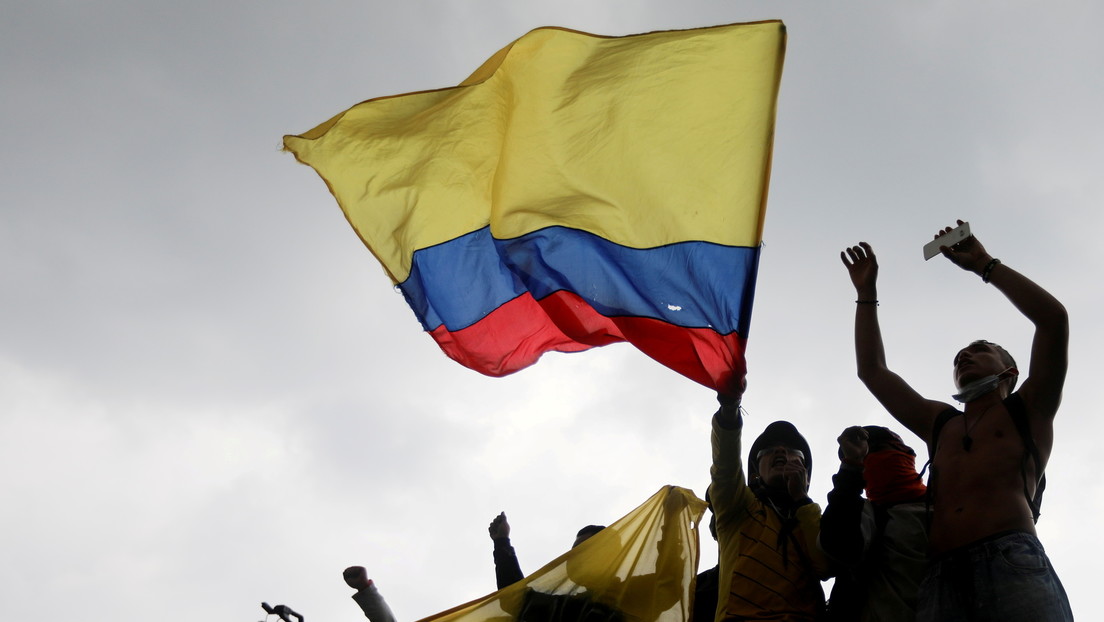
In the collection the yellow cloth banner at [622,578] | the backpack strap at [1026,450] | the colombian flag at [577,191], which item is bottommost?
the backpack strap at [1026,450]

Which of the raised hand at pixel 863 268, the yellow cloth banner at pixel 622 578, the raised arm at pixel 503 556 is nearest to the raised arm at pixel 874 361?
the raised hand at pixel 863 268

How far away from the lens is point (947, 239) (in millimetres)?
4664

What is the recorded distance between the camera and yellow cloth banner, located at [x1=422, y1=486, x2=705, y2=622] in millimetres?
5551

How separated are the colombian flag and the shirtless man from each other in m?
1.09

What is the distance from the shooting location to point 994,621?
3836 mm

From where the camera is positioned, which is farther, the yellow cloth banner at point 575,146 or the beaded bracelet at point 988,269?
the yellow cloth banner at point 575,146

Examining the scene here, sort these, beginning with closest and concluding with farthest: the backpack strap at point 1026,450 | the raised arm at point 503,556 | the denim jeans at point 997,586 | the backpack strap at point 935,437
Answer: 1. the denim jeans at point 997,586
2. the backpack strap at point 1026,450
3. the backpack strap at point 935,437
4. the raised arm at point 503,556

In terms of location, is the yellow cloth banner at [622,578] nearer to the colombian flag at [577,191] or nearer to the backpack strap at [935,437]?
the colombian flag at [577,191]

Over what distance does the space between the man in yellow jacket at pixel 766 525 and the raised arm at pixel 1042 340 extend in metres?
1.25

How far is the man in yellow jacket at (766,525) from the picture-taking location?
469 cm

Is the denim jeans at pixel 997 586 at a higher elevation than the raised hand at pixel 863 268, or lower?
lower

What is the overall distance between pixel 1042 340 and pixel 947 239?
66 centimetres

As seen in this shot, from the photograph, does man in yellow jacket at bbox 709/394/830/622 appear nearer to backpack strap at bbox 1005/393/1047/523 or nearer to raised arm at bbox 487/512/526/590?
backpack strap at bbox 1005/393/1047/523

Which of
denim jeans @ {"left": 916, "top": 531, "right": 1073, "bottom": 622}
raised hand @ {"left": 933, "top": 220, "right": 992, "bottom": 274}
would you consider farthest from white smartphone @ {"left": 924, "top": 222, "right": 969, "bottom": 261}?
denim jeans @ {"left": 916, "top": 531, "right": 1073, "bottom": 622}
